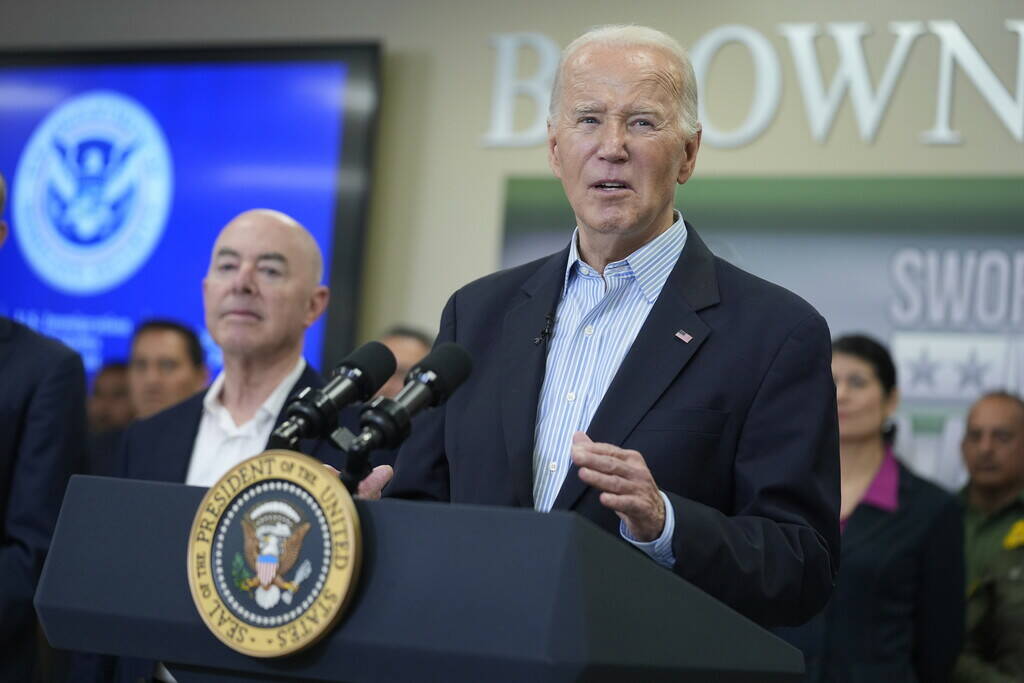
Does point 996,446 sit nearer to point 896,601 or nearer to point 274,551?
point 896,601

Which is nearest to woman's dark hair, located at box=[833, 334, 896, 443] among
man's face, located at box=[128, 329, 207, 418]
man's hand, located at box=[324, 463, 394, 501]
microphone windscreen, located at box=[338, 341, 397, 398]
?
man's face, located at box=[128, 329, 207, 418]

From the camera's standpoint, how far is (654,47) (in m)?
1.98

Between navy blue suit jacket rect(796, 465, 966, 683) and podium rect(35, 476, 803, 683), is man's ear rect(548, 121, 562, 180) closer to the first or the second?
podium rect(35, 476, 803, 683)

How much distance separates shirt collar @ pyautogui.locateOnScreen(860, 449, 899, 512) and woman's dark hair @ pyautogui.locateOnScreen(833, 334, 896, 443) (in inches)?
9.4

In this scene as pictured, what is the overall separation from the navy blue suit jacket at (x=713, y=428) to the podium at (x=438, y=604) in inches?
11.4

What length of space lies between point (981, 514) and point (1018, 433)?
0.33 meters

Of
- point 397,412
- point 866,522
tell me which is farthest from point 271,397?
point 397,412

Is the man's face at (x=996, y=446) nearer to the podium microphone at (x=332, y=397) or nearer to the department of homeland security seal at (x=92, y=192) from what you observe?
the department of homeland security seal at (x=92, y=192)

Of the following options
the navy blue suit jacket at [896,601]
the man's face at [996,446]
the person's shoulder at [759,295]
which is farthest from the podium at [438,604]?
the man's face at [996,446]

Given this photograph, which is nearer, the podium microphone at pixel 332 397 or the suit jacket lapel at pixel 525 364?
the podium microphone at pixel 332 397

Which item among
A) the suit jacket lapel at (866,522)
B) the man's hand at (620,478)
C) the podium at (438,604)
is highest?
the man's hand at (620,478)

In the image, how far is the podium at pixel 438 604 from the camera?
1.28 metres

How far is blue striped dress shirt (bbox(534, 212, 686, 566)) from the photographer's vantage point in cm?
190

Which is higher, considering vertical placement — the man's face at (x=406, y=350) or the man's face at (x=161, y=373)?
the man's face at (x=406, y=350)
